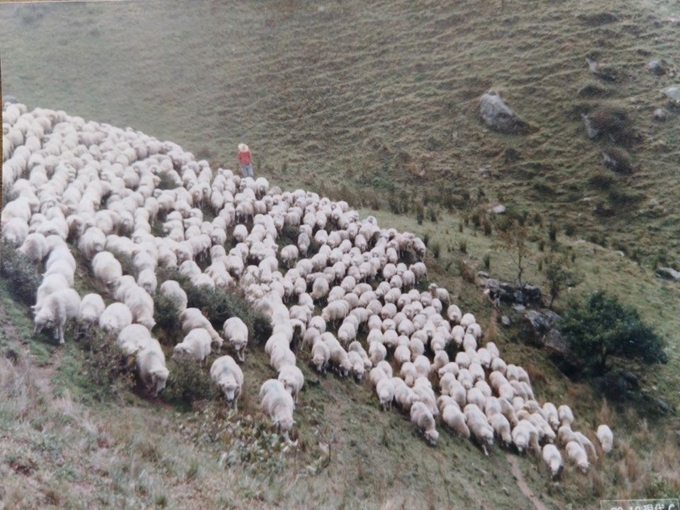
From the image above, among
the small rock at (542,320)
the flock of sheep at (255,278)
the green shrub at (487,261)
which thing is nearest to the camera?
the flock of sheep at (255,278)

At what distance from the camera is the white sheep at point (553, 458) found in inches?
250

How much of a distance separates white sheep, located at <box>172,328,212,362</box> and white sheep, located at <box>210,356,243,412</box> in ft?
0.68

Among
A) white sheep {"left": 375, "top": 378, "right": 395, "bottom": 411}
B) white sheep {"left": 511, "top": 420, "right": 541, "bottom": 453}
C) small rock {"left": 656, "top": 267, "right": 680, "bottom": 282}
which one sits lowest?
white sheep {"left": 511, "top": 420, "right": 541, "bottom": 453}

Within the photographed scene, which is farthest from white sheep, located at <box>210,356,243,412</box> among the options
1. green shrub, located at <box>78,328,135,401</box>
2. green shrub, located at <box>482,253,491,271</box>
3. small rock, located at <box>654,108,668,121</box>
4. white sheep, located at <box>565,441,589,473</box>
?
small rock, located at <box>654,108,668,121</box>

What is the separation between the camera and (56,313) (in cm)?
509

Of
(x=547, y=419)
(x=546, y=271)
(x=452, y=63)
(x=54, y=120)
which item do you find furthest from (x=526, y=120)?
(x=54, y=120)

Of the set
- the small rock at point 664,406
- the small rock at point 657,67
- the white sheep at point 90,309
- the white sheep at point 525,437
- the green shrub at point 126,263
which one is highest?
the small rock at point 657,67

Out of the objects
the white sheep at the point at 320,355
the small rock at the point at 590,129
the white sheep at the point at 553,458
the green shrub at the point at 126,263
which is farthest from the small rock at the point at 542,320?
A: the green shrub at the point at 126,263

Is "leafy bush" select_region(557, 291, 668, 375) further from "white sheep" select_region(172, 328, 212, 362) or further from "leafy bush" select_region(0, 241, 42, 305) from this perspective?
"leafy bush" select_region(0, 241, 42, 305)

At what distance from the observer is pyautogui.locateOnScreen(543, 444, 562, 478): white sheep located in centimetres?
635

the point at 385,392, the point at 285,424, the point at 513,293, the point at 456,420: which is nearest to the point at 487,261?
the point at 513,293

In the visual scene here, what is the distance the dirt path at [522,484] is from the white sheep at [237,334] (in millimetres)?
3370

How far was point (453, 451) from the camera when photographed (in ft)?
20.6

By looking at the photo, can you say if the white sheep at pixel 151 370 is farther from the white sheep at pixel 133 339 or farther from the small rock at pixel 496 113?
the small rock at pixel 496 113
